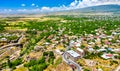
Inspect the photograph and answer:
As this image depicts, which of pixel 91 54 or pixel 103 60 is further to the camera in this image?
pixel 91 54

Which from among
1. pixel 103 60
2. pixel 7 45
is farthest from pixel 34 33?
pixel 103 60

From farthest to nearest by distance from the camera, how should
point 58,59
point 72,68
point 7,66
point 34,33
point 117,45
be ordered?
1. point 34,33
2. point 117,45
3. point 7,66
4. point 58,59
5. point 72,68

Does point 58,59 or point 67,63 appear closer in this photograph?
point 67,63

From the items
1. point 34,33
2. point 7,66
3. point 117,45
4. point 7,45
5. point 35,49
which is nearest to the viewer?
point 7,66

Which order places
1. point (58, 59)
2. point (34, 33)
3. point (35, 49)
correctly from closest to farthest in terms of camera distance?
point (58, 59)
point (35, 49)
point (34, 33)

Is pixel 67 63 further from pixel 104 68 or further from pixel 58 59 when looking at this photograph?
pixel 104 68

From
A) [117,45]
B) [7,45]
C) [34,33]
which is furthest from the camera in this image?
[34,33]

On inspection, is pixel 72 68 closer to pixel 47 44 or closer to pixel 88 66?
pixel 88 66

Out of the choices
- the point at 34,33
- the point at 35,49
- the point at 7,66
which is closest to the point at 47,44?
the point at 35,49
